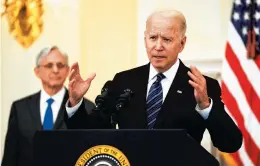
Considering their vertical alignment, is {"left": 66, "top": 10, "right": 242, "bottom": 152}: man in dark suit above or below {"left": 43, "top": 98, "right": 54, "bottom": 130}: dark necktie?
above

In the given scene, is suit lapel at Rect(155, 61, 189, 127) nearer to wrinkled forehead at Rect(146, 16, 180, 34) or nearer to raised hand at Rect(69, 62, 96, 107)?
wrinkled forehead at Rect(146, 16, 180, 34)

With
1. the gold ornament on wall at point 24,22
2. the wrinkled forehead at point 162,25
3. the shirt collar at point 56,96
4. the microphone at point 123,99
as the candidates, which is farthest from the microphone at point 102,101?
the gold ornament on wall at point 24,22

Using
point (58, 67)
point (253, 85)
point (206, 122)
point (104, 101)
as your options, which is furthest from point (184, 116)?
point (58, 67)

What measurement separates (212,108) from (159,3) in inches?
126

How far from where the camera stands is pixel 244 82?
16.1ft

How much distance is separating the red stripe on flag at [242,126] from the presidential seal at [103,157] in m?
2.52

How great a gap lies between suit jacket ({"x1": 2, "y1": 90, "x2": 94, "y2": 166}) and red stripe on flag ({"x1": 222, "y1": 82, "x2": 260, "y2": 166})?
3.38ft

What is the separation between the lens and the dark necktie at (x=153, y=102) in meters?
2.88

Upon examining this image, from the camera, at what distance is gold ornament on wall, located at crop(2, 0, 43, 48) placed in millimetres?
6238

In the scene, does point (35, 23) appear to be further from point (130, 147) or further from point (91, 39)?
point (130, 147)

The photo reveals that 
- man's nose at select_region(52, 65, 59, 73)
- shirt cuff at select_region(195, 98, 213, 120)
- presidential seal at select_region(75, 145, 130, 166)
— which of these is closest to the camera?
presidential seal at select_region(75, 145, 130, 166)

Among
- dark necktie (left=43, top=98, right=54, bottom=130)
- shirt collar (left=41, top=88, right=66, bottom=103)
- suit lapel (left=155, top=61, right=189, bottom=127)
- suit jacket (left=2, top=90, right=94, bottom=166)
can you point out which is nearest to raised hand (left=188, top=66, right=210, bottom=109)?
suit lapel (left=155, top=61, right=189, bottom=127)

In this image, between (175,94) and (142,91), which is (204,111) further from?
(142,91)

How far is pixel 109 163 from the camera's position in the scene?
2.44m
